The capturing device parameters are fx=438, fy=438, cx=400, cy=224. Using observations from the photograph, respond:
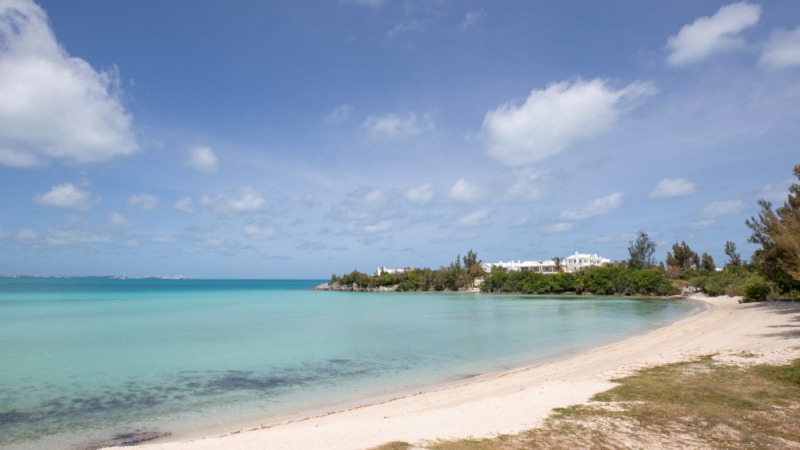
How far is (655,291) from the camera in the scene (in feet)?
222

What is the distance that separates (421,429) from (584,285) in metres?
78.7

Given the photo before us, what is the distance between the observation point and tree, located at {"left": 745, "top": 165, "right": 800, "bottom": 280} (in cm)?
1667

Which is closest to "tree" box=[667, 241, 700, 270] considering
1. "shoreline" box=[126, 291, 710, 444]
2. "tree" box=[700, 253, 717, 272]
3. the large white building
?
"tree" box=[700, 253, 717, 272]

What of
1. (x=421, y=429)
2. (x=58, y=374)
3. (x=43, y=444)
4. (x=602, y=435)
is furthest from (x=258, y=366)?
(x=602, y=435)

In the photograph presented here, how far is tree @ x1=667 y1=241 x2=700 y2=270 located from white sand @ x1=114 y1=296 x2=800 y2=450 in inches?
2930

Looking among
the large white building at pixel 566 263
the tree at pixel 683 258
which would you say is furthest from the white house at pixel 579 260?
the tree at pixel 683 258

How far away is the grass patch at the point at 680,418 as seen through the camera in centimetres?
665

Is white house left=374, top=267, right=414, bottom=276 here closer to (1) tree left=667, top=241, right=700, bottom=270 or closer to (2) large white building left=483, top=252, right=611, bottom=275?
(2) large white building left=483, top=252, right=611, bottom=275

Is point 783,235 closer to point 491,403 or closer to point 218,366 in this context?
point 491,403

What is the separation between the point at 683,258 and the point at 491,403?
89160mm

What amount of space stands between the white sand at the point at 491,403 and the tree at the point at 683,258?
74.4m

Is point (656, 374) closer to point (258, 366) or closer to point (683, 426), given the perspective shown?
point (683, 426)

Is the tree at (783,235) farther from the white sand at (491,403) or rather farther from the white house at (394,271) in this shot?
the white house at (394,271)

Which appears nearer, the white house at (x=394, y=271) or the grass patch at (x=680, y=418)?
the grass patch at (x=680, y=418)
